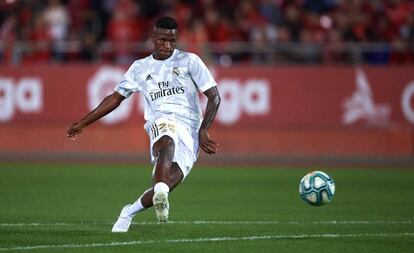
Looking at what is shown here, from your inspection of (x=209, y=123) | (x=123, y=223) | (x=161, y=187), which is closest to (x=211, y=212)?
(x=123, y=223)

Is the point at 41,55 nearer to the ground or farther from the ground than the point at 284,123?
farther from the ground

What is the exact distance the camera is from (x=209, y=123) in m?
11.6

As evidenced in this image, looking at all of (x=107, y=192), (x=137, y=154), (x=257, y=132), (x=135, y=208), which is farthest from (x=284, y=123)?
(x=135, y=208)

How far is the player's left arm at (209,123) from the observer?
11249mm

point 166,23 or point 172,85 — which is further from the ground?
point 166,23

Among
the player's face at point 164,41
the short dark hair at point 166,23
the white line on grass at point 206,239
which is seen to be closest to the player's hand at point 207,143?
the white line on grass at point 206,239

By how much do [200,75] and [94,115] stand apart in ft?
4.15

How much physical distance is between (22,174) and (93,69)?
5922 mm

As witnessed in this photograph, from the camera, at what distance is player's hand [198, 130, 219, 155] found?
36.8ft

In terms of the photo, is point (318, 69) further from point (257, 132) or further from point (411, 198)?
point (411, 198)

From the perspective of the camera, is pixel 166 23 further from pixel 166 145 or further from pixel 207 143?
pixel 207 143

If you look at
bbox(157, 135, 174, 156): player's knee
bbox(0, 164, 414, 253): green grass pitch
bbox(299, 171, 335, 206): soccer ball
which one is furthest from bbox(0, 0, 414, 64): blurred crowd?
bbox(157, 135, 174, 156): player's knee

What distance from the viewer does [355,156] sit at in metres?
25.8

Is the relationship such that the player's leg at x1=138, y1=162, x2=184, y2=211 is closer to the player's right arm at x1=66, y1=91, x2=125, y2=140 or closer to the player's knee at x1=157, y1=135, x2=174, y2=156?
the player's knee at x1=157, y1=135, x2=174, y2=156
